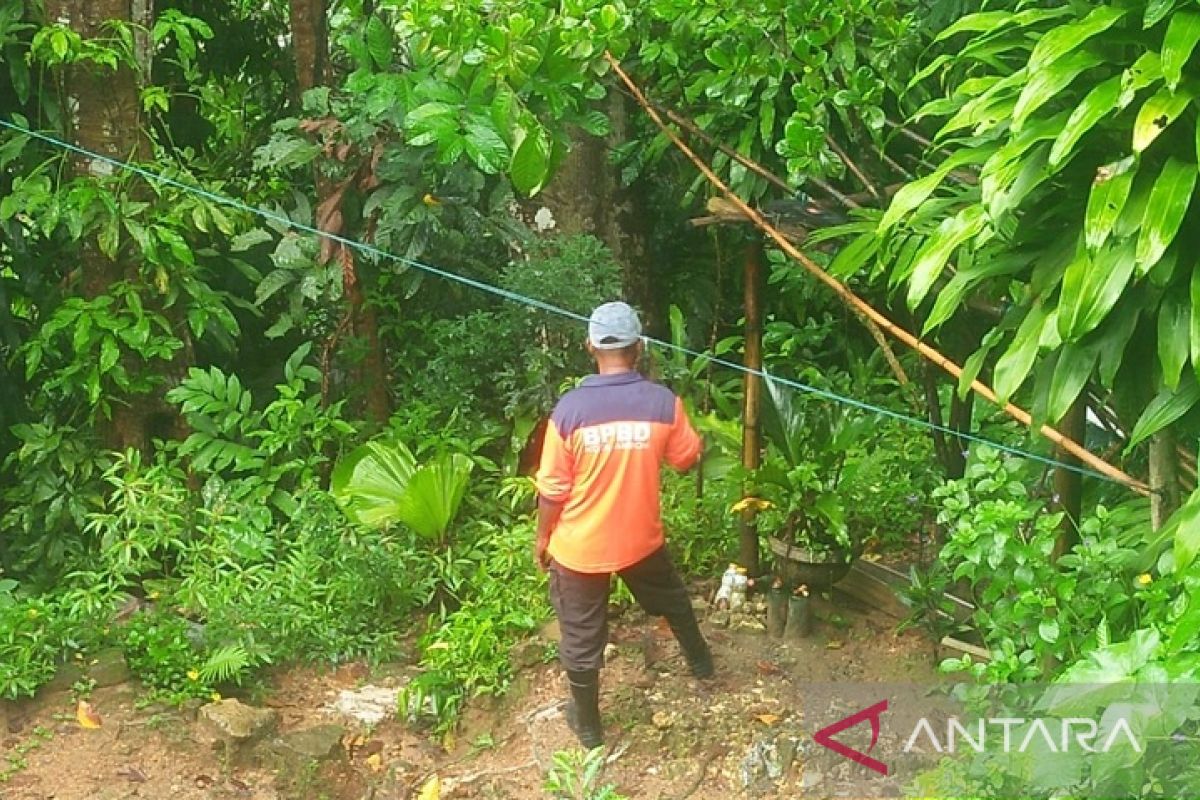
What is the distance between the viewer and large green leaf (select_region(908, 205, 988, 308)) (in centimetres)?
254

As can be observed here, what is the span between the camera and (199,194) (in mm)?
4656

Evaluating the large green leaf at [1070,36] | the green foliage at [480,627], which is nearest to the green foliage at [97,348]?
the green foliage at [480,627]

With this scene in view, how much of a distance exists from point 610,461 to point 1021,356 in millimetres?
1235

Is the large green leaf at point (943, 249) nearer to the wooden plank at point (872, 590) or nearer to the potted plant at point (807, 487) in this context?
the potted plant at point (807, 487)

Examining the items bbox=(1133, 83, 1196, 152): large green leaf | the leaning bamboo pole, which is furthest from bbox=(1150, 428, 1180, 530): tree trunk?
bbox=(1133, 83, 1196, 152): large green leaf

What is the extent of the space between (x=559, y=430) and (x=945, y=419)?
68.6 inches

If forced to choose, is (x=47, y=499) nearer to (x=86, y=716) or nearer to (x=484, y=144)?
(x=86, y=716)

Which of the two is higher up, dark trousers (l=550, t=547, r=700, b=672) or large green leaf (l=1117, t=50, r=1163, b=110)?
large green leaf (l=1117, t=50, r=1163, b=110)

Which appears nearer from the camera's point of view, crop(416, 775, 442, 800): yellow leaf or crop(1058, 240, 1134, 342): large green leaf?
crop(1058, 240, 1134, 342): large green leaf

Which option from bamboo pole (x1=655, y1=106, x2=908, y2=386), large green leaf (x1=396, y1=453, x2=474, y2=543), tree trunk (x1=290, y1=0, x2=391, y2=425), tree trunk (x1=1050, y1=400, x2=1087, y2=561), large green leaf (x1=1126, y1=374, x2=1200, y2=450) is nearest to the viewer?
large green leaf (x1=1126, y1=374, x2=1200, y2=450)

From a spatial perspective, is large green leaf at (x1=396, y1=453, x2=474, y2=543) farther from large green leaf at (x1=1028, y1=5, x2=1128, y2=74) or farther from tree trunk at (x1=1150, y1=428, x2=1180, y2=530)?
large green leaf at (x1=1028, y1=5, x2=1128, y2=74)

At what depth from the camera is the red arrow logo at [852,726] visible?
134 inches

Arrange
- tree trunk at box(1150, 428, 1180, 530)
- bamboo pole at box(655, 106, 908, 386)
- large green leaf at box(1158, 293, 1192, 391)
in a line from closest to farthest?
large green leaf at box(1158, 293, 1192, 391) → tree trunk at box(1150, 428, 1180, 530) → bamboo pole at box(655, 106, 908, 386)

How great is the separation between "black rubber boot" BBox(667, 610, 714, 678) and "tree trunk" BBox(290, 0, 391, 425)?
6.18 ft
